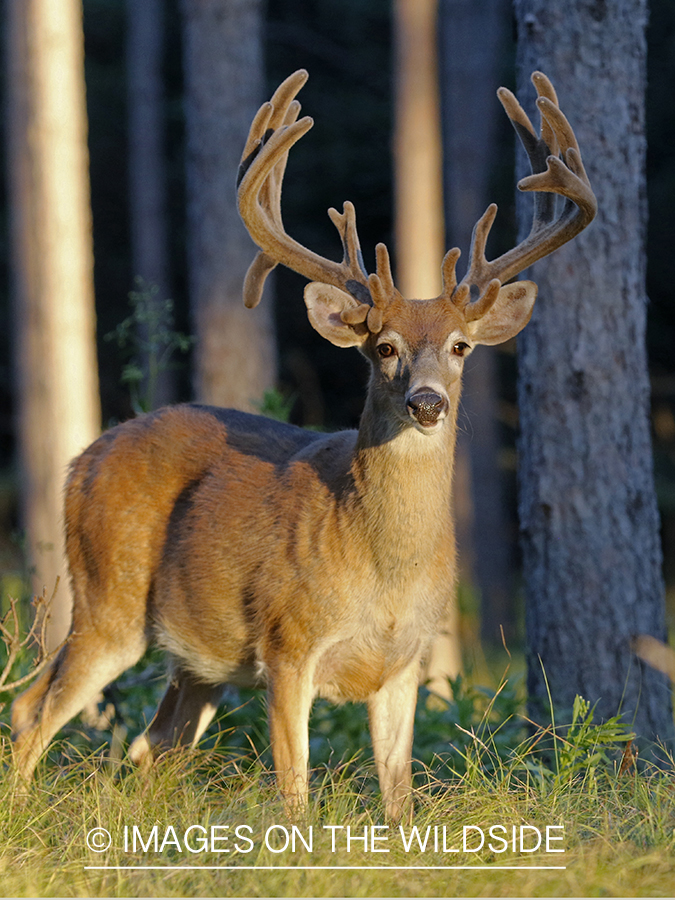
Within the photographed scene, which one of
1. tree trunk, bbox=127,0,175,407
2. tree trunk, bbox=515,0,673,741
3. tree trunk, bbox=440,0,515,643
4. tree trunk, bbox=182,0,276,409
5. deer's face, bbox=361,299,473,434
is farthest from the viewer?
tree trunk, bbox=127,0,175,407

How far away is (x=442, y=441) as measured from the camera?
16.3 ft

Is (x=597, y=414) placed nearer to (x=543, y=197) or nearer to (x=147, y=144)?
(x=543, y=197)

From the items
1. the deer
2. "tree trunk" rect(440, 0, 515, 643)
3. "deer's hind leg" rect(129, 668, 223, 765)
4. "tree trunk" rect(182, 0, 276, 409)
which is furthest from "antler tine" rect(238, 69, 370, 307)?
"tree trunk" rect(440, 0, 515, 643)

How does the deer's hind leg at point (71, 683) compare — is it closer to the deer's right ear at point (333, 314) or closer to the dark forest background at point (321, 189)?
the deer's right ear at point (333, 314)

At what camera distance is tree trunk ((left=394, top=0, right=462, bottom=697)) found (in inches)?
529

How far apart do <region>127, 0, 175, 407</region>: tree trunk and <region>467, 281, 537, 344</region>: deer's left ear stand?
1549 centimetres

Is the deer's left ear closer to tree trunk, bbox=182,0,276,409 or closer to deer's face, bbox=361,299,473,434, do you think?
deer's face, bbox=361,299,473,434

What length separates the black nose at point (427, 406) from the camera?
14.5ft

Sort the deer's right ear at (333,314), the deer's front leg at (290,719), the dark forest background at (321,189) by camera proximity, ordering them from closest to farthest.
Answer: the deer's front leg at (290,719) → the deer's right ear at (333,314) → the dark forest background at (321,189)

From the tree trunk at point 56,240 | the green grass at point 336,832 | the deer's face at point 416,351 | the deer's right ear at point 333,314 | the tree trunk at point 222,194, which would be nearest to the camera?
the green grass at point 336,832

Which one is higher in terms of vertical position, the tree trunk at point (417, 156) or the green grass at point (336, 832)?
the tree trunk at point (417, 156)

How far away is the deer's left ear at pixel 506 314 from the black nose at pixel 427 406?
2.52ft

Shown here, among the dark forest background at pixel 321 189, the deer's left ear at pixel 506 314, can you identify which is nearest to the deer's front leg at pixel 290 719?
the deer's left ear at pixel 506 314

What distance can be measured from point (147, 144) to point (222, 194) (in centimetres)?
1095
